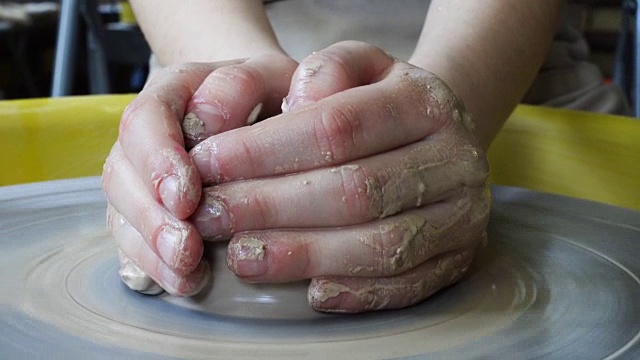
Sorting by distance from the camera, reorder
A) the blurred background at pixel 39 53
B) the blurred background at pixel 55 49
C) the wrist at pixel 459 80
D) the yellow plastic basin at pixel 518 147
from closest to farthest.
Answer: the wrist at pixel 459 80
the yellow plastic basin at pixel 518 147
the blurred background at pixel 55 49
the blurred background at pixel 39 53

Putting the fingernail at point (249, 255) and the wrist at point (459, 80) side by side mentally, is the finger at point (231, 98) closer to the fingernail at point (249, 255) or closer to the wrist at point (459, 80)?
the fingernail at point (249, 255)

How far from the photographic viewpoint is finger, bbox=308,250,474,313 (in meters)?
0.64

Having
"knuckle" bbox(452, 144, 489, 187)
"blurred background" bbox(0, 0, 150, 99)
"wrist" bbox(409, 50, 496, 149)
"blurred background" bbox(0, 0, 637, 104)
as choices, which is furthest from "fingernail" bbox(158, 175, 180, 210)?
"blurred background" bbox(0, 0, 150, 99)

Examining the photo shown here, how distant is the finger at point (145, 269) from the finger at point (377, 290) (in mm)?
90

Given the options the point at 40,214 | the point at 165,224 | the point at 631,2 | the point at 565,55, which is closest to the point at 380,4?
the point at 565,55

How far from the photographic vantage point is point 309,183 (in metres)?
0.62

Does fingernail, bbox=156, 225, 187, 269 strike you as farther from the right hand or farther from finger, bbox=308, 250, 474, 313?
finger, bbox=308, 250, 474, 313

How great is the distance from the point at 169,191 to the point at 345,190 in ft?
0.44

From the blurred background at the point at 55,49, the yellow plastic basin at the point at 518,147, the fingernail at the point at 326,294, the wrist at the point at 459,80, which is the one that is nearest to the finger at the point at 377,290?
the fingernail at the point at 326,294

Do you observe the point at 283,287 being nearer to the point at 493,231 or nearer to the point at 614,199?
the point at 493,231

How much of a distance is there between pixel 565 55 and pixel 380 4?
1.24ft

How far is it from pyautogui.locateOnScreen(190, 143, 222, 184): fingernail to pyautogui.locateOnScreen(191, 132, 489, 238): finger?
1 centimetres

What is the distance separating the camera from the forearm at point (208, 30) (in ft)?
3.10

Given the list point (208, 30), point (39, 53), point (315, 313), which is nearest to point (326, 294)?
point (315, 313)
